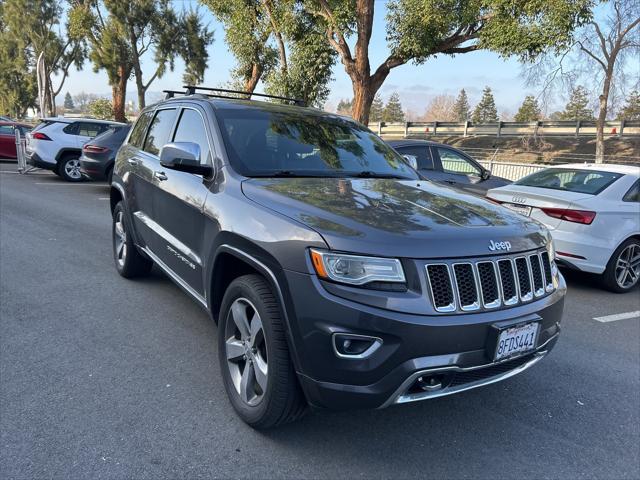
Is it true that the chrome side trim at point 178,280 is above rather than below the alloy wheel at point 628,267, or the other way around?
above

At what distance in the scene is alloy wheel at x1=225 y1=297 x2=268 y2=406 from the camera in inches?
107

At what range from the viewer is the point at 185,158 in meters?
3.16

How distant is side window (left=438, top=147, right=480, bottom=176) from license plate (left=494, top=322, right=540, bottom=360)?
255 inches

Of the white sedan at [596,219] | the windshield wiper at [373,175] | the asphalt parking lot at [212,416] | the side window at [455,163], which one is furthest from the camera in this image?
the side window at [455,163]

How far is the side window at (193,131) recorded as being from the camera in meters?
3.51

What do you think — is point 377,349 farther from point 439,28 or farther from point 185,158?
point 439,28

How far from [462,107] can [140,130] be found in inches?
4335

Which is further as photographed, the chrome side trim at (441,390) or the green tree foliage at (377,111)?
the green tree foliage at (377,111)

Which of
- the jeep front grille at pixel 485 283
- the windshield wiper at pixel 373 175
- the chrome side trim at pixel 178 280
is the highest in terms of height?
the windshield wiper at pixel 373 175

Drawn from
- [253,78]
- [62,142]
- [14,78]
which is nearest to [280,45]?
[253,78]

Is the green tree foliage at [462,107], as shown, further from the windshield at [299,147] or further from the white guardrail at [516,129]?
the windshield at [299,147]

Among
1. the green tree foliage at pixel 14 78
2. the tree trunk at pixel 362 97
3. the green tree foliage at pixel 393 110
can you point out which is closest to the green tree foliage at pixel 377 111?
the green tree foliage at pixel 393 110

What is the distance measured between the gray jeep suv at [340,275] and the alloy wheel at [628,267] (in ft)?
11.7

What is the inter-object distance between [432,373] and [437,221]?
0.78 m
